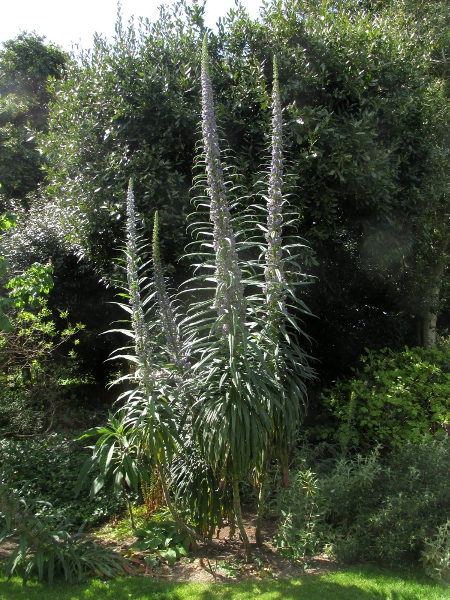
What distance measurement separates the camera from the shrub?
569cm

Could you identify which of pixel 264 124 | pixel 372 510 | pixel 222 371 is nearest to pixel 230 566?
pixel 372 510

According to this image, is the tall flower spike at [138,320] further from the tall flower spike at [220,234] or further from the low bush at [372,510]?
the low bush at [372,510]

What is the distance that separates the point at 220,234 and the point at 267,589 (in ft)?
8.69

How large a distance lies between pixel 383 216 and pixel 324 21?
7.40 feet

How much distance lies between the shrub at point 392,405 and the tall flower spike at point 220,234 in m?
2.48

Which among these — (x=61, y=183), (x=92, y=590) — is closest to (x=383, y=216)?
(x=61, y=183)

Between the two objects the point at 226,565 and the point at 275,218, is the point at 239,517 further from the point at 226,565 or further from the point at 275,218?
the point at 275,218

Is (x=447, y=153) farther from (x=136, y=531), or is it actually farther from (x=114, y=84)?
(x=136, y=531)

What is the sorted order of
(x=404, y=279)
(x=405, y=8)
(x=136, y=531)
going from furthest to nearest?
(x=405, y=8), (x=404, y=279), (x=136, y=531)

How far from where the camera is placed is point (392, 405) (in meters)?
6.05

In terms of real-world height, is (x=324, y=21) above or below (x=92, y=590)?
above

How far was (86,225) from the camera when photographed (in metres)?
5.74

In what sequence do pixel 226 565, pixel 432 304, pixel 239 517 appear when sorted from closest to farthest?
1. pixel 239 517
2. pixel 226 565
3. pixel 432 304

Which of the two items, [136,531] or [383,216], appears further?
[383,216]
